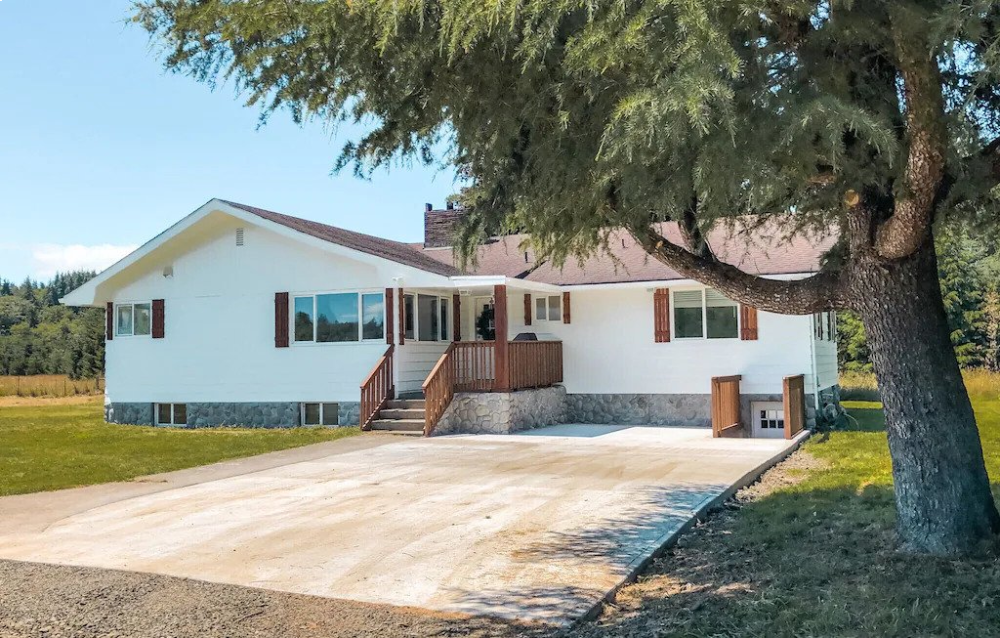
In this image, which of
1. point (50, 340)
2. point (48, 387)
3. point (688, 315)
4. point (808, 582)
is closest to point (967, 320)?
point (688, 315)

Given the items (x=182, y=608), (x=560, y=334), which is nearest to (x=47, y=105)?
(x=560, y=334)

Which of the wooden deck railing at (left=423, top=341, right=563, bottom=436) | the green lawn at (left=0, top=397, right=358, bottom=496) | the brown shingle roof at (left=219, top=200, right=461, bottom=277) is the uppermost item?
the brown shingle roof at (left=219, top=200, right=461, bottom=277)

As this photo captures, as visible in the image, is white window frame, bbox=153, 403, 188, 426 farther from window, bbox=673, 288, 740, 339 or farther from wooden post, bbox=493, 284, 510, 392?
window, bbox=673, 288, 740, 339

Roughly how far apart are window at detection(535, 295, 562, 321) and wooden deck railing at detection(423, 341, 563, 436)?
53.3 inches

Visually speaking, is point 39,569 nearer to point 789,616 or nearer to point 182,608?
point 182,608

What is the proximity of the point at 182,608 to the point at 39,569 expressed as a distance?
167 centimetres

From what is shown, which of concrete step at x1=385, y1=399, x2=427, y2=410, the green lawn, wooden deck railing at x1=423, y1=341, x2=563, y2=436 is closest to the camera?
the green lawn

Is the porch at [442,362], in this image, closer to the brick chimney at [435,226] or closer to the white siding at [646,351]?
the white siding at [646,351]

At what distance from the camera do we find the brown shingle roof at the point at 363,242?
54.0ft

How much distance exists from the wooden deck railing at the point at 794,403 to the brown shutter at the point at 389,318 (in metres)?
7.41

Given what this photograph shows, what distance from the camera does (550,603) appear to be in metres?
4.80

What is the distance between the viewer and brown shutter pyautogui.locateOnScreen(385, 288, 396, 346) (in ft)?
52.0

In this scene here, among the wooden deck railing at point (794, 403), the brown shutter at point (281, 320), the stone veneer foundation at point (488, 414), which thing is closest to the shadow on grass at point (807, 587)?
the wooden deck railing at point (794, 403)

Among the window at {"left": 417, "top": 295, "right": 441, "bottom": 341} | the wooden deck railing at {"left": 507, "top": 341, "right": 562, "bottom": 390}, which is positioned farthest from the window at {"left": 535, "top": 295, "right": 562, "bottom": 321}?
the window at {"left": 417, "top": 295, "right": 441, "bottom": 341}
